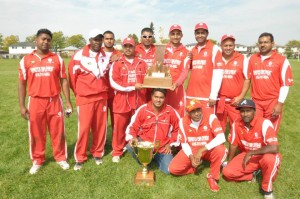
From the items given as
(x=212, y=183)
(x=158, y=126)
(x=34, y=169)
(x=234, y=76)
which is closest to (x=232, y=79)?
(x=234, y=76)

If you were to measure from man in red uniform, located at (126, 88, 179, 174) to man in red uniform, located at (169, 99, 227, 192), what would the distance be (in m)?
0.30

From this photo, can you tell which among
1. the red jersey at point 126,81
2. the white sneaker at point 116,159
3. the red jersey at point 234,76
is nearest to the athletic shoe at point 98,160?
the white sneaker at point 116,159

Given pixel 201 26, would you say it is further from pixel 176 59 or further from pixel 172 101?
pixel 172 101

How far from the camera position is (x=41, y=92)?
4949mm

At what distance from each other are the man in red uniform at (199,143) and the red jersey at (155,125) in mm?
329

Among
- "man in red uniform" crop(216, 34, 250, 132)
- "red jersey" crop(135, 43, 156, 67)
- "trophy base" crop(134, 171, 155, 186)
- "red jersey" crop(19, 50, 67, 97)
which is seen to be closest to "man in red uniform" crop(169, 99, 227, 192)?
"trophy base" crop(134, 171, 155, 186)

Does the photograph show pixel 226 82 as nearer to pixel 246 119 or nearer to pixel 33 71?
pixel 246 119

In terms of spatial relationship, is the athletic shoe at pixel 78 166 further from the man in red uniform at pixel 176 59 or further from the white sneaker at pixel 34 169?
the man in red uniform at pixel 176 59

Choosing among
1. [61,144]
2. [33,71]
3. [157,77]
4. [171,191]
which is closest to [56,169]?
[61,144]

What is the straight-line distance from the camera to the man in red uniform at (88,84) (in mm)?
5266

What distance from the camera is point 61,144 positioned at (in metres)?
5.51

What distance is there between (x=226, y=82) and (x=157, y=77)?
4.95ft

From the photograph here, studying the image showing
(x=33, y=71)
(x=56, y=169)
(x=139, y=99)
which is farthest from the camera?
(x=139, y=99)

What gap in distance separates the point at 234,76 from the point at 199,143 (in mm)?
1563
